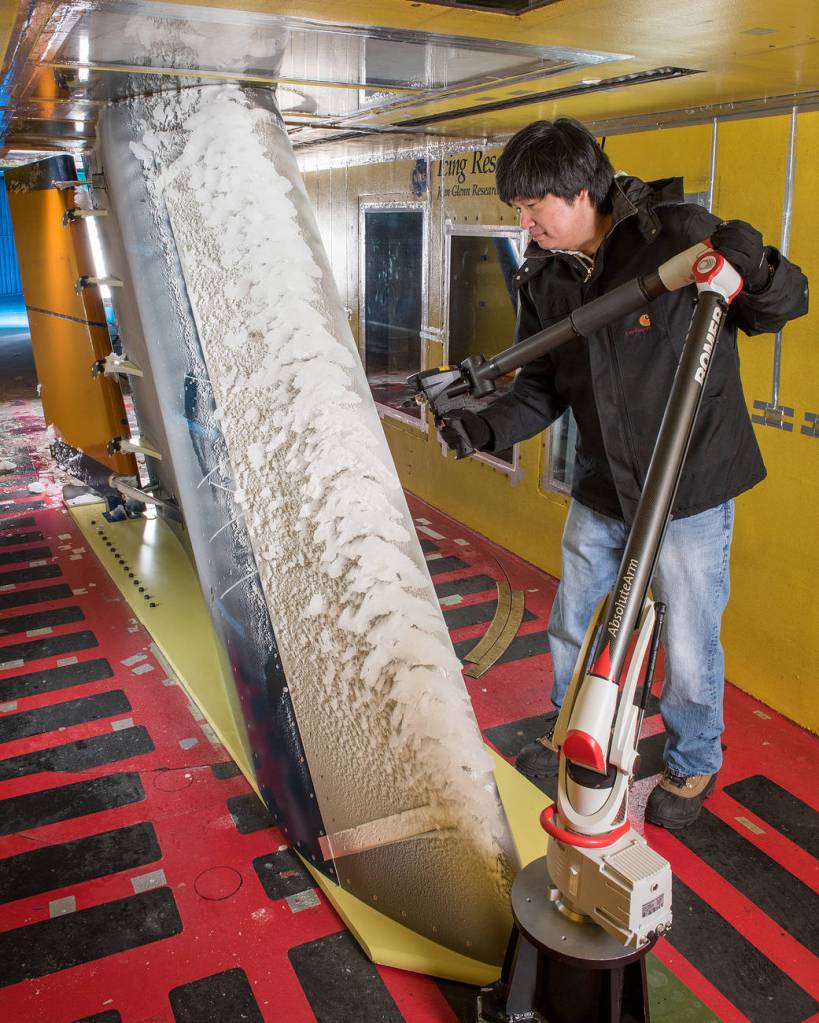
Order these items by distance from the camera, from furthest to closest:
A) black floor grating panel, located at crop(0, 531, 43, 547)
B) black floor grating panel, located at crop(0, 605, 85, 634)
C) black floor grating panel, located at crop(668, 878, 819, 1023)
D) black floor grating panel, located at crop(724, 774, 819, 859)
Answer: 1. black floor grating panel, located at crop(0, 531, 43, 547)
2. black floor grating panel, located at crop(0, 605, 85, 634)
3. black floor grating panel, located at crop(724, 774, 819, 859)
4. black floor grating panel, located at crop(668, 878, 819, 1023)

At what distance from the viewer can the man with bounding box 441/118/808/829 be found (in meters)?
2.00

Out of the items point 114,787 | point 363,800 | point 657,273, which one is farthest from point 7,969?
point 657,273

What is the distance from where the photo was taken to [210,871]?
2379 mm

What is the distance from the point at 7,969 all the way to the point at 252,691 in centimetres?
85

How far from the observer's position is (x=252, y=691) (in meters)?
2.30

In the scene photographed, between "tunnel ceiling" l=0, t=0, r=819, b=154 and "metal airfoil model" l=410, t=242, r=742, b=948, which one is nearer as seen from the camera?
"metal airfoil model" l=410, t=242, r=742, b=948

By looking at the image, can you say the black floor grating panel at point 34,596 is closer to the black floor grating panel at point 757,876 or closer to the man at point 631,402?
the man at point 631,402

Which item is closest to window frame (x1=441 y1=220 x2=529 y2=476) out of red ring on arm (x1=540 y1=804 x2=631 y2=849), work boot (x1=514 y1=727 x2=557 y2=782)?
work boot (x1=514 y1=727 x2=557 y2=782)

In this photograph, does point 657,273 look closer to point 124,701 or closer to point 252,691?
point 252,691

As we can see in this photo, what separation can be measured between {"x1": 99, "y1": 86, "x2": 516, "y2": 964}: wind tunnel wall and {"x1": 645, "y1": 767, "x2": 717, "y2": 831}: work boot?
2.85ft

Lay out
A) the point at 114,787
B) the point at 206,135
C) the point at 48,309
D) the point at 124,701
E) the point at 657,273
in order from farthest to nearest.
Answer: the point at 48,309 → the point at 124,701 → the point at 114,787 → the point at 206,135 → the point at 657,273

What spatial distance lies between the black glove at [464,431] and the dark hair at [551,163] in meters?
0.56

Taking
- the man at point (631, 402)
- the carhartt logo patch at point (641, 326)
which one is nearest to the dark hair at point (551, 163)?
the man at point (631, 402)

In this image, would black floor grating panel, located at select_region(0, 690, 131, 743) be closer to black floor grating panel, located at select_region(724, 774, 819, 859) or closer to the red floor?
the red floor
